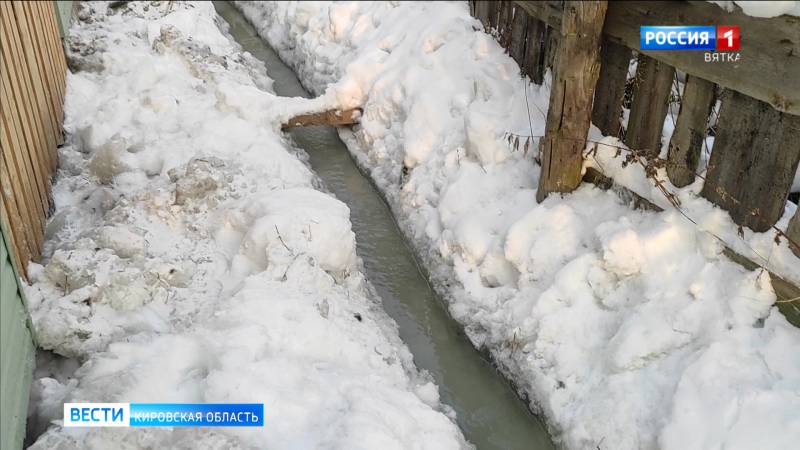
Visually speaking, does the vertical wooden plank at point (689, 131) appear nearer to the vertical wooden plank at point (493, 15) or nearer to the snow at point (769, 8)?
the snow at point (769, 8)

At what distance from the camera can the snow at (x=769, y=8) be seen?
372 centimetres

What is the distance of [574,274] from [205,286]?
9.17ft

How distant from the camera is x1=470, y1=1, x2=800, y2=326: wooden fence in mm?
3949

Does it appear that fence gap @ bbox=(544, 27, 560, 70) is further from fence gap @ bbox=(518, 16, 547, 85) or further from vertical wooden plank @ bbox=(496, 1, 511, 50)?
vertical wooden plank @ bbox=(496, 1, 511, 50)

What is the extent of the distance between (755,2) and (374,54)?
5.16 m

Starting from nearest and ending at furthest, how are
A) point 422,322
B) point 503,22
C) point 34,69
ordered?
1. point 34,69
2. point 422,322
3. point 503,22

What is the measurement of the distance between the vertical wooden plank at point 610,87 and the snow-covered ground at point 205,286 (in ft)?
7.58

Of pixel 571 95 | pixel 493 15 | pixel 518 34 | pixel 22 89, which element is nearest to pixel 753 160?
pixel 571 95

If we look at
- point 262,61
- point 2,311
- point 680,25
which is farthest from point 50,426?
point 262,61

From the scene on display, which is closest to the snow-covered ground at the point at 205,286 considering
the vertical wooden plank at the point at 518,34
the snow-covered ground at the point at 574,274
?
the snow-covered ground at the point at 574,274
